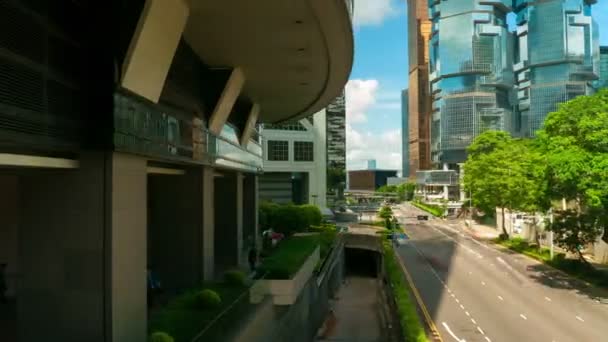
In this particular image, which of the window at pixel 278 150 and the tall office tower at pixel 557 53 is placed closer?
the window at pixel 278 150

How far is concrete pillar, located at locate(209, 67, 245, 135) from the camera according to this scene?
1827cm

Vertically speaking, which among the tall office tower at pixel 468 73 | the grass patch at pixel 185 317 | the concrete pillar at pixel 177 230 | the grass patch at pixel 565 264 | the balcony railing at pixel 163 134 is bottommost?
the grass patch at pixel 565 264

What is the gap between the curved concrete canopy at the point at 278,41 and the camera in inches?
483

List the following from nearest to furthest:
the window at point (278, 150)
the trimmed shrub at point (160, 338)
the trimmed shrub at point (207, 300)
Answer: the trimmed shrub at point (160, 338) < the trimmed shrub at point (207, 300) < the window at point (278, 150)

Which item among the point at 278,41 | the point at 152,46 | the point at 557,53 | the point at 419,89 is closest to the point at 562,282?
the point at 278,41

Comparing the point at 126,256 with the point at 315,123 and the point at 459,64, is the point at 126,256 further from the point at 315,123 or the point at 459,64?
the point at 459,64

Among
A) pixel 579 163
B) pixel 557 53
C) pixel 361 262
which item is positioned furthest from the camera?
pixel 557 53

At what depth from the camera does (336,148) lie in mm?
105875

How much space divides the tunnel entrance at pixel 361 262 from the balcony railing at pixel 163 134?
27.2m

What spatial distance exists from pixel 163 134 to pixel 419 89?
498 feet

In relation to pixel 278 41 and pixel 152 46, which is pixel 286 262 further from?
pixel 152 46

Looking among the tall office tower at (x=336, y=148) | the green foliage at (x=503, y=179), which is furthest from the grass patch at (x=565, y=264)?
the tall office tower at (x=336, y=148)

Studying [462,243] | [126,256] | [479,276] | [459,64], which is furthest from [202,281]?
[459,64]

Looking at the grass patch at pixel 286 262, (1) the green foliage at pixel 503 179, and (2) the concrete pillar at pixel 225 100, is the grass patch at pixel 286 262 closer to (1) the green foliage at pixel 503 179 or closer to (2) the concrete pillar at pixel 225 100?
(2) the concrete pillar at pixel 225 100
